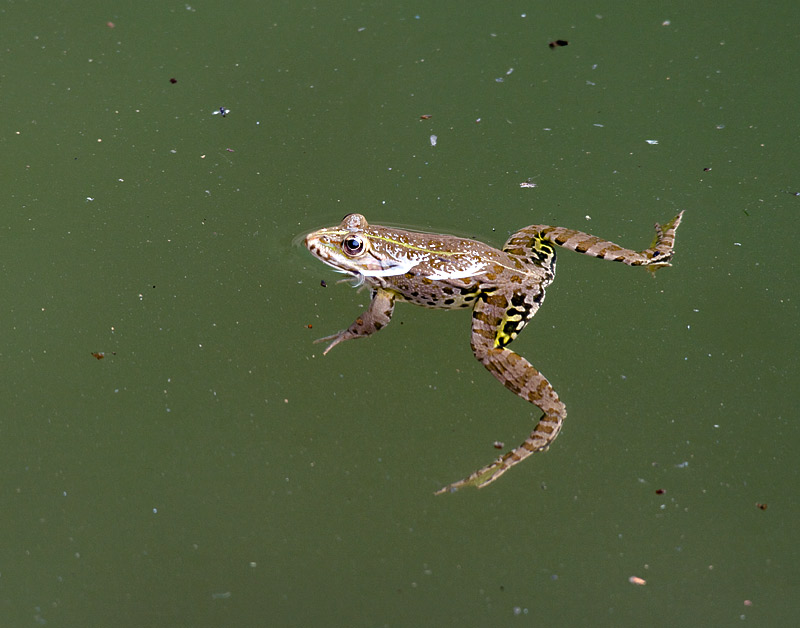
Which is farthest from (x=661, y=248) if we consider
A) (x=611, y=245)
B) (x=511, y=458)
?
(x=511, y=458)

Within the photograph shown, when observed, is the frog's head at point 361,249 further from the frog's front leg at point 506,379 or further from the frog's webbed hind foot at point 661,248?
the frog's webbed hind foot at point 661,248

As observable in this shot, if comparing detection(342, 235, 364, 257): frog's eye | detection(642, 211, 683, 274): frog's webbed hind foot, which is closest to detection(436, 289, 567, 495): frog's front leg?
detection(342, 235, 364, 257): frog's eye

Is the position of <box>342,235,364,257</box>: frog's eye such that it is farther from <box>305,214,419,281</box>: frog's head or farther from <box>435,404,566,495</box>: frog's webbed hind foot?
<box>435,404,566,495</box>: frog's webbed hind foot

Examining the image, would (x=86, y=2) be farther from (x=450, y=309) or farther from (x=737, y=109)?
(x=737, y=109)

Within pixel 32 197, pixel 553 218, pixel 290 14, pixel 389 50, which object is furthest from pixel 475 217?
pixel 32 197

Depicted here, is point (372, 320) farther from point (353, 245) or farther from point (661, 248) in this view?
point (661, 248)

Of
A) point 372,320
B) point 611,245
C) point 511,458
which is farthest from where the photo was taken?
point 611,245

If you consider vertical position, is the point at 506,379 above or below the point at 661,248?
below
